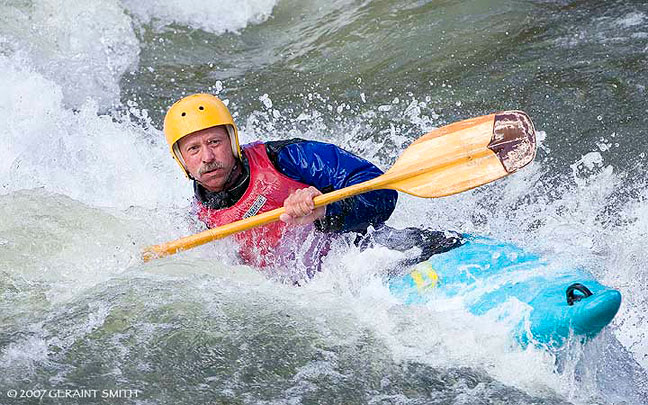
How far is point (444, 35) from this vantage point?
291 inches

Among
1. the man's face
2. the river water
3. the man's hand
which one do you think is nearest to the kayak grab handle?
the river water

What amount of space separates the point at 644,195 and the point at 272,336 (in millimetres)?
2593

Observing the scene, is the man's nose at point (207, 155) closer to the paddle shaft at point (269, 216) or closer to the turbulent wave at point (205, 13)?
the paddle shaft at point (269, 216)

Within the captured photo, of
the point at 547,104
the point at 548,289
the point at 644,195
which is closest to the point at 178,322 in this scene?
the point at 548,289

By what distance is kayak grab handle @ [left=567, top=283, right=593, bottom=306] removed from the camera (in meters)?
3.52

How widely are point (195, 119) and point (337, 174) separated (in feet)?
2.10

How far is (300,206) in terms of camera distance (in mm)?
3893

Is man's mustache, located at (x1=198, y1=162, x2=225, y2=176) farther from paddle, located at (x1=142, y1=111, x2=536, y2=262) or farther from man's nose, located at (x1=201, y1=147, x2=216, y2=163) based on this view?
paddle, located at (x1=142, y1=111, x2=536, y2=262)

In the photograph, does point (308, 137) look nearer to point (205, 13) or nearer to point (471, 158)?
point (471, 158)

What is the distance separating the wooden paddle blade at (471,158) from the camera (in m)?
4.18

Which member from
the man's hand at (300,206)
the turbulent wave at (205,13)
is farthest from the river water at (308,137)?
the man's hand at (300,206)

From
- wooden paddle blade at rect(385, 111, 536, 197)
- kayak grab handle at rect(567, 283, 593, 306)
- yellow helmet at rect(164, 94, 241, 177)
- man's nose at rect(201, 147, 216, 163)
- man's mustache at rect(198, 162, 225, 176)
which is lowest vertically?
kayak grab handle at rect(567, 283, 593, 306)

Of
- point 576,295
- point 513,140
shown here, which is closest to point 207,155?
point 513,140

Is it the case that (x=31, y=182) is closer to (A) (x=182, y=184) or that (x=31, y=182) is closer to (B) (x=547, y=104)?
(A) (x=182, y=184)
